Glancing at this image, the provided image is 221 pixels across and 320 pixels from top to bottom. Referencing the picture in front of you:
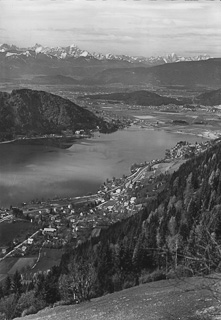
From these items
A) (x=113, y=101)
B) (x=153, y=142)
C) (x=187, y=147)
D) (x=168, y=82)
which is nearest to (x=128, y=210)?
(x=187, y=147)

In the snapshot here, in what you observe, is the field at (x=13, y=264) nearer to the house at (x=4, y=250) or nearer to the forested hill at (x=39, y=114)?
the house at (x=4, y=250)

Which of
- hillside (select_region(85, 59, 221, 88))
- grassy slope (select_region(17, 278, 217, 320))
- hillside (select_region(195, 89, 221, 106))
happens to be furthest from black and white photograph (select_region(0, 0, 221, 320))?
hillside (select_region(85, 59, 221, 88))

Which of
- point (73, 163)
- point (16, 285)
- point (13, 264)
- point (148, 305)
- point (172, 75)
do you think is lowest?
point (73, 163)

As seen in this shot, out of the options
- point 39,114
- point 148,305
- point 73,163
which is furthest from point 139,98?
point 148,305

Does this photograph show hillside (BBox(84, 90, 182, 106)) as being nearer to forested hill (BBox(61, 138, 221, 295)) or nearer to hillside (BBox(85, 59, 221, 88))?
hillside (BBox(85, 59, 221, 88))

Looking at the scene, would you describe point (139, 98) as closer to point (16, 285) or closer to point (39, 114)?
point (39, 114)

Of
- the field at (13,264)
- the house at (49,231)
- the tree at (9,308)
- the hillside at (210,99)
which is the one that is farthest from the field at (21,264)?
the hillside at (210,99)
